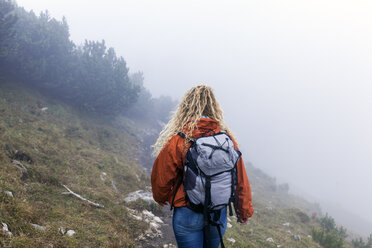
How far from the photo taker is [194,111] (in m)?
2.95

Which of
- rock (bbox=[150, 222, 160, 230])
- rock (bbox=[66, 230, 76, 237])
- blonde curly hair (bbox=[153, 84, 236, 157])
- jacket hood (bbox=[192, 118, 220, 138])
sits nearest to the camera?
jacket hood (bbox=[192, 118, 220, 138])

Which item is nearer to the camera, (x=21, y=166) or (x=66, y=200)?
(x=66, y=200)

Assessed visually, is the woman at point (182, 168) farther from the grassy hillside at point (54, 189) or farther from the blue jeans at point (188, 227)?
the grassy hillside at point (54, 189)

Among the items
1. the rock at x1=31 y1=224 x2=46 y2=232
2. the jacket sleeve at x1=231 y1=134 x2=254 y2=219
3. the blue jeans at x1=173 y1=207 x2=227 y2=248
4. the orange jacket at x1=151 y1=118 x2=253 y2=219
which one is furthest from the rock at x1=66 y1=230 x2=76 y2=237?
the jacket sleeve at x1=231 y1=134 x2=254 y2=219

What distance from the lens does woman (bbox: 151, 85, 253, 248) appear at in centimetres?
245

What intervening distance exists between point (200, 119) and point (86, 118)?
2369 centimetres

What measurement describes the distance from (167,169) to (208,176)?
0.49 meters

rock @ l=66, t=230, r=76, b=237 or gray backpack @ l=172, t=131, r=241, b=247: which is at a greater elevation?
gray backpack @ l=172, t=131, r=241, b=247

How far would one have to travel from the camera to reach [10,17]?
16.9 meters

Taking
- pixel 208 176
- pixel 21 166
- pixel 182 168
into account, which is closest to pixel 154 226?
pixel 21 166

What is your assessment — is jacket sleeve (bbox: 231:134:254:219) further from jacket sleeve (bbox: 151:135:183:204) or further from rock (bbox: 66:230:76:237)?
rock (bbox: 66:230:76:237)

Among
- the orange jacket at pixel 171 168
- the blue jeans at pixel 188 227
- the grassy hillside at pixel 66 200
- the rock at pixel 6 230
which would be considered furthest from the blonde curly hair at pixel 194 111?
the grassy hillside at pixel 66 200

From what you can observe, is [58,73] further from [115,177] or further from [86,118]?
[115,177]

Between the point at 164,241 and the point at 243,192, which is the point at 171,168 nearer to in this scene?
the point at 243,192
